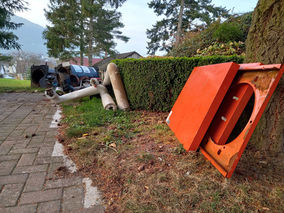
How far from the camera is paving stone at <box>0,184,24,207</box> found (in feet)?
5.52

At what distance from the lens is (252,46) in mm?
1906

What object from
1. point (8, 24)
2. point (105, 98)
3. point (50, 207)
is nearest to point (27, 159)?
point (50, 207)

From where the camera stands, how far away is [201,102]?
73.1 inches

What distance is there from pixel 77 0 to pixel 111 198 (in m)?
20.5

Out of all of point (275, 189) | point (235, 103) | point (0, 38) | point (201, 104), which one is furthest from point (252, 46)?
point (0, 38)

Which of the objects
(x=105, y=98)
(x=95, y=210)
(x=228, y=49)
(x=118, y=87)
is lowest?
(x=95, y=210)

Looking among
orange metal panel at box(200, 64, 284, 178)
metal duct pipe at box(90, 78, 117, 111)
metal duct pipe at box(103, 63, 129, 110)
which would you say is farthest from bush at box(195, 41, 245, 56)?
orange metal panel at box(200, 64, 284, 178)

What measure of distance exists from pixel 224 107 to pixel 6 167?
9.79 ft

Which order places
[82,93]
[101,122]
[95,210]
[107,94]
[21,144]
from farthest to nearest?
[82,93] → [107,94] → [101,122] → [21,144] → [95,210]

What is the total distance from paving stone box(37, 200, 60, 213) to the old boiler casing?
1.49 metres

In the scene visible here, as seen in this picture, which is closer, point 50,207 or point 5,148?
point 50,207

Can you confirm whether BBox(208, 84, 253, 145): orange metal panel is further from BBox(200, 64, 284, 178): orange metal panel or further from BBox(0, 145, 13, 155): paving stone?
BBox(0, 145, 13, 155): paving stone

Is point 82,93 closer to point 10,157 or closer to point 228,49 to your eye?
point 10,157

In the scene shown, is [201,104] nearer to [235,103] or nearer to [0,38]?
[235,103]
